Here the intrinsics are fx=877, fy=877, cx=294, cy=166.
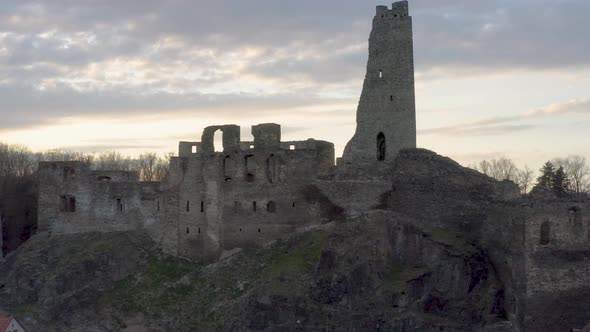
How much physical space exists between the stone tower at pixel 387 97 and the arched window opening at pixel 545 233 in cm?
948

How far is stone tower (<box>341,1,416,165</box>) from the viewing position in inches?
1842

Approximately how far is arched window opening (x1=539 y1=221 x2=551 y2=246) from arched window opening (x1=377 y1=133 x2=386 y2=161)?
10397mm

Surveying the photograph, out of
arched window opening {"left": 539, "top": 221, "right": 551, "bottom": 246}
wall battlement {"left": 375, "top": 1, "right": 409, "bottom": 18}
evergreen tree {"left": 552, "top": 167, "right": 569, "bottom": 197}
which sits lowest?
arched window opening {"left": 539, "top": 221, "right": 551, "bottom": 246}

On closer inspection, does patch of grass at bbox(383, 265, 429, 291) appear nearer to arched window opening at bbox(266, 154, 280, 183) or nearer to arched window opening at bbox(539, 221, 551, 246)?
arched window opening at bbox(539, 221, 551, 246)

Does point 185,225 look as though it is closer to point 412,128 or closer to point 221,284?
point 221,284

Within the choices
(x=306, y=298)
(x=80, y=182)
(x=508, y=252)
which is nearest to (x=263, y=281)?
(x=306, y=298)

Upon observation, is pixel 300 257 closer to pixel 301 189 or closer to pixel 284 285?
pixel 284 285

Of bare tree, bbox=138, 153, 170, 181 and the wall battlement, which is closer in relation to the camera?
the wall battlement

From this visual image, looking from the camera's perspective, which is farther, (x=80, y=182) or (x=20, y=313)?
(x=80, y=182)

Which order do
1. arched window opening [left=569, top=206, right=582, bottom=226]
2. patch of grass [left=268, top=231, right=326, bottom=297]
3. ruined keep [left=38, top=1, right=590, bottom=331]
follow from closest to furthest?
1. arched window opening [left=569, top=206, right=582, bottom=226]
2. patch of grass [left=268, top=231, right=326, bottom=297]
3. ruined keep [left=38, top=1, right=590, bottom=331]

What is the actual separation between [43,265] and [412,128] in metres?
21.5

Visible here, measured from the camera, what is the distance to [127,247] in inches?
1884

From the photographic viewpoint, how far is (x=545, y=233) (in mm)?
39594

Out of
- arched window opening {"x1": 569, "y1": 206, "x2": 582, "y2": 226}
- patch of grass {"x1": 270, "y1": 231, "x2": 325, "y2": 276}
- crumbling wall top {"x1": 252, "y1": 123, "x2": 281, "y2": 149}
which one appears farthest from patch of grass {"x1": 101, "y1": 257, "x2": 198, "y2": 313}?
arched window opening {"x1": 569, "y1": 206, "x2": 582, "y2": 226}
